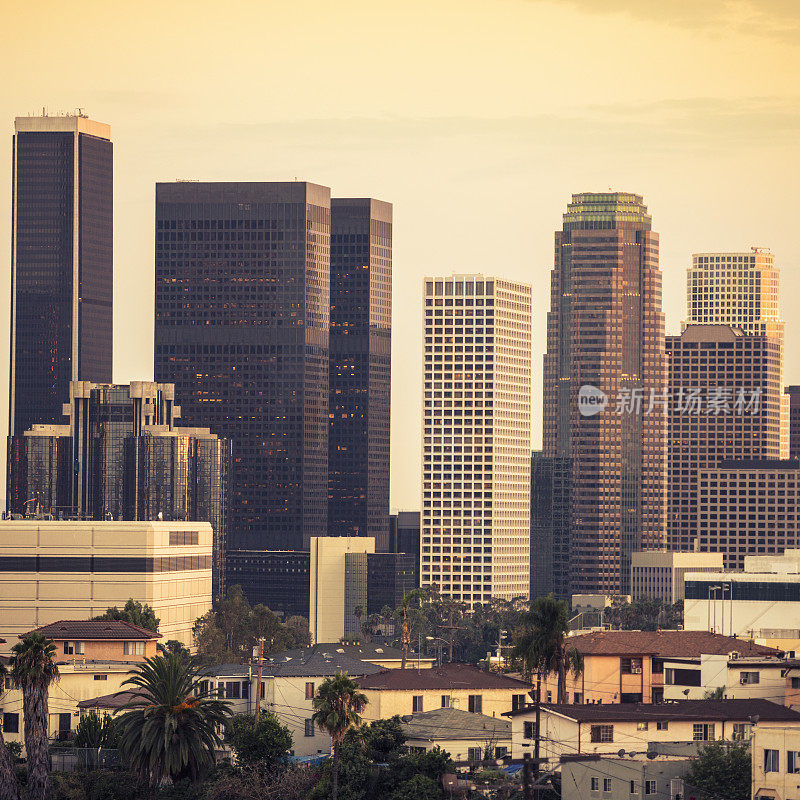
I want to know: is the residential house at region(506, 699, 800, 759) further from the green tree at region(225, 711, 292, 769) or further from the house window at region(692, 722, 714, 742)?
the green tree at region(225, 711, 292, 769)

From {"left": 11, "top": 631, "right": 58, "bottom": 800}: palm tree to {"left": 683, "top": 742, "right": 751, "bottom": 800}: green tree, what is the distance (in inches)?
2130

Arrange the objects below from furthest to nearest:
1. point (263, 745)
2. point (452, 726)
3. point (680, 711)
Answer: point (452, 726) → point (263, 745) → point (680, 711)

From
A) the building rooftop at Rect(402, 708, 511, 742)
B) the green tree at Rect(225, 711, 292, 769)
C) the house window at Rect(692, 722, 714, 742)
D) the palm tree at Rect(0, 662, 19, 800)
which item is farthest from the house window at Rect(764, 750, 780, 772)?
the palm tree at Rect(0, 662, 19, 800)

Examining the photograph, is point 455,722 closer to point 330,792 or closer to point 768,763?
point 330,792

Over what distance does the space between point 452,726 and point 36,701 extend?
130 feet

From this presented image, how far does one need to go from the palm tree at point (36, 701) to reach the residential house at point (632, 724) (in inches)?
1638

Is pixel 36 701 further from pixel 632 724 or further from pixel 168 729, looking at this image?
pixel 632 724

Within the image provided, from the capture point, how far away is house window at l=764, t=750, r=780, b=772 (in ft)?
515

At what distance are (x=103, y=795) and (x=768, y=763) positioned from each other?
2174 inches

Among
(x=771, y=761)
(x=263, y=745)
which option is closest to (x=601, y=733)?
(x=771, y=761)

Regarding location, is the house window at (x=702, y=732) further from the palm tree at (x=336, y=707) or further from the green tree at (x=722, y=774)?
the palm tree at (x=336, y=707)

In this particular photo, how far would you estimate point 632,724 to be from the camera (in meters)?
174

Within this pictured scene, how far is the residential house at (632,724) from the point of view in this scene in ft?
568

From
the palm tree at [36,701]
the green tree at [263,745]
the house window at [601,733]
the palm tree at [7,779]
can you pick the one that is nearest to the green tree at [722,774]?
the house window at [601,733]
